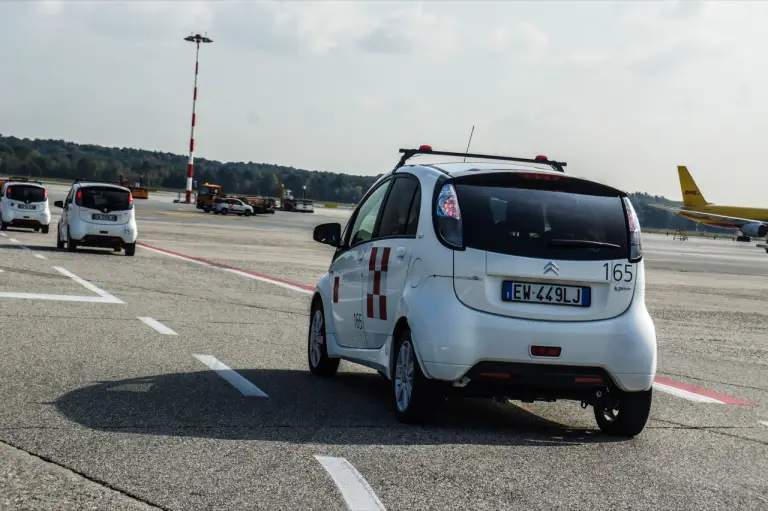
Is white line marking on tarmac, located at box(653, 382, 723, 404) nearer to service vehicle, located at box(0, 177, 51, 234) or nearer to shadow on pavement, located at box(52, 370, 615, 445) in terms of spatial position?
shadow on pavement, located at box(52, 370, 615, 445)

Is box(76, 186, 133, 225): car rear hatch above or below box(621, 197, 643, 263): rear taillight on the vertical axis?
below

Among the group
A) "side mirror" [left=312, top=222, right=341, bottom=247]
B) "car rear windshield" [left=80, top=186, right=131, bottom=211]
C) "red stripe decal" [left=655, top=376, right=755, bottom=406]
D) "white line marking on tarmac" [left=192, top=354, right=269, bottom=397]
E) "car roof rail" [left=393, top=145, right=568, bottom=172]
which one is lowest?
"white line marking on tarmac" [left=192, top=354, right=269, bottom=397]

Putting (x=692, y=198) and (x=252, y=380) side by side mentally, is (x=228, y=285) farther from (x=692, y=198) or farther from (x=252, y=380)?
(x=692, y=198)

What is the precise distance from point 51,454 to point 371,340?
282 cm

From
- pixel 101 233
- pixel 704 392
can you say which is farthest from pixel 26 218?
pixel 704 392

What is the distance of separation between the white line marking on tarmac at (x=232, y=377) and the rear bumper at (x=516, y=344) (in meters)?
1.63

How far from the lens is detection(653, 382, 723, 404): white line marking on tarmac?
8938 millimetres

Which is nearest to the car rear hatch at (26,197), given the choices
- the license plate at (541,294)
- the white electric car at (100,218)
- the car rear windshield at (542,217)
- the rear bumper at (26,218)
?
the rear bumper at (26,218)

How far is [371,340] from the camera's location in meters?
7.92

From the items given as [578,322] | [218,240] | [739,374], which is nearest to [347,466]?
[578,322]

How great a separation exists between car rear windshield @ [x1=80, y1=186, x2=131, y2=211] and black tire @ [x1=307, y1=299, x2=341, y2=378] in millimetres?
18049

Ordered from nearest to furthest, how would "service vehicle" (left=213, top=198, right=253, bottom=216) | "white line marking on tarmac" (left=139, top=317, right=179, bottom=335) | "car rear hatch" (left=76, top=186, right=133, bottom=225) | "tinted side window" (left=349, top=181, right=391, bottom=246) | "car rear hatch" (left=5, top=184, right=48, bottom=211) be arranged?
1. "tinted side window" (left=349, top=181, right=391, bottom=246)
2. "white line marking on tarmac" (left=139, top=317, right=179, bottom=335)
3. "car rear hatch" (left=76, top=186, right=133, bottom=225)
4. "car rear hatch" (left=5, top=184, right=48, bottom=211)
5. "service vehicle" (left=213, top=198, right=253, bottom=216)

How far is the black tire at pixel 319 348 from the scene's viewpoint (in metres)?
9.09

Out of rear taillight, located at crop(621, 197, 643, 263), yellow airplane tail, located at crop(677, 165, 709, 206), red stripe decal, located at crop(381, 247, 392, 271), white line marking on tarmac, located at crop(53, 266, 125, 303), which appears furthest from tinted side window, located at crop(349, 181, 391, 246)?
yellow airplane tail, located at crop(677, 165, 709, 206)
